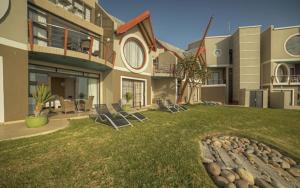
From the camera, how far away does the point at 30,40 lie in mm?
9234

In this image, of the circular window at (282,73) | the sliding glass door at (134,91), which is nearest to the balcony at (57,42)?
the sliding glass door at (134,91)

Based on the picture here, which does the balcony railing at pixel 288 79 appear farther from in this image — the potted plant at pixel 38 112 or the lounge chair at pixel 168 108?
the potted plant at pixel 38 112

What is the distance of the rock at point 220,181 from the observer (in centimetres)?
439

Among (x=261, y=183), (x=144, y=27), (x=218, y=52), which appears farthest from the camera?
(x=218, y=52)

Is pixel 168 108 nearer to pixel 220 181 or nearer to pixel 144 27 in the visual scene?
pixel 144 27

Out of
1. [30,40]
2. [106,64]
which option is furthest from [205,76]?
[30,40]

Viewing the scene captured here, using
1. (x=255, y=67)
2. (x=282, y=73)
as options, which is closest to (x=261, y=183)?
(x=255, y=67)

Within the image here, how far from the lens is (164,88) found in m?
22.8

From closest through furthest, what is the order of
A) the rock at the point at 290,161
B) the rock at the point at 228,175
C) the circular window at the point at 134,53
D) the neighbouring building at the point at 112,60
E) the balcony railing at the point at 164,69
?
the rock at the point at 228,175 → the rock at the point at 290,161 → the neighbouring building at the point at 112,60 → the circular window at the point at 134,53 → the balcony railing at the point at 164,69

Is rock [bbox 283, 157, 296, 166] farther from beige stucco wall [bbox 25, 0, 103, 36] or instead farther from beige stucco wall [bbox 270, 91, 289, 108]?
beige stucco wall [bbox 270, 91, 289, 108]

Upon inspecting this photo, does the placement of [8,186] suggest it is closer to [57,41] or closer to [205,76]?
[57,41]

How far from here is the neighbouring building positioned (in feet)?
29.8

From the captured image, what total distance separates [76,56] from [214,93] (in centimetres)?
2916

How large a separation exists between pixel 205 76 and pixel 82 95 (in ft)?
51.6
